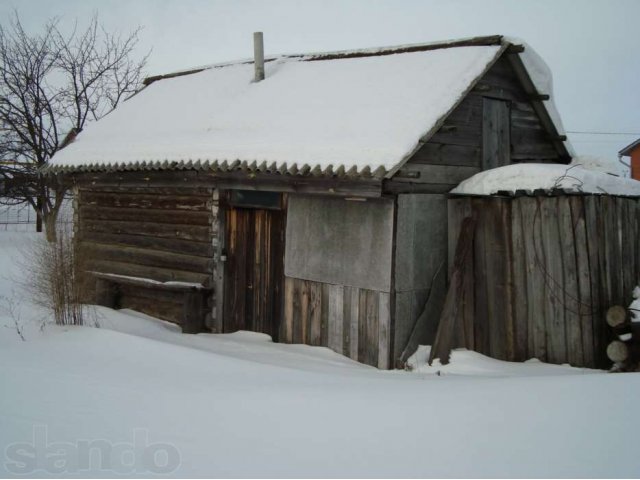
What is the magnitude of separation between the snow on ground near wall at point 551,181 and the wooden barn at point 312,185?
69 centimetres

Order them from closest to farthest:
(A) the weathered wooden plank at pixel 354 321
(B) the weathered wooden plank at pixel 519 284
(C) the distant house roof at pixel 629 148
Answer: (B) the weathered wooden plank at pixel 519 284 < (A) the weathered wooden plank at pixel 354 321 < (C) the distant house roof at pixel 629 148

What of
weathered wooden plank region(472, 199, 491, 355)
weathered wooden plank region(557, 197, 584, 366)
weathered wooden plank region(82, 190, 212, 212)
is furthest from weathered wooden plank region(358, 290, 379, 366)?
weathered wooden plank region(82, 190, 212, 212)

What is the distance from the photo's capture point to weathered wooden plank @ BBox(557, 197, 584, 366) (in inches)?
263

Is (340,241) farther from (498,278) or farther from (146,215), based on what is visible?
(146,215)

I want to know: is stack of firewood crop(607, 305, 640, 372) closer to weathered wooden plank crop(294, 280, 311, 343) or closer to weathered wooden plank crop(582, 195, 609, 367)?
weathered wooden plank crop(582, 195, 609, 367)

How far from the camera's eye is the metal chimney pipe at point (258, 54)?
11.0 metres

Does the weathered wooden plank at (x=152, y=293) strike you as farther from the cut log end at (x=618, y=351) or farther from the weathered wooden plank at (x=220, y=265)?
the cut log end at (x=618, y=351)

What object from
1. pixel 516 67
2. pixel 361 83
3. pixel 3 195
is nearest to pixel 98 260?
pixel 361 83

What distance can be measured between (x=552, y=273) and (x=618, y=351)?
3.30 feet

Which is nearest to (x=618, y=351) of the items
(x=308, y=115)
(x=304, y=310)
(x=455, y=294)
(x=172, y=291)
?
(x=455, y=294)

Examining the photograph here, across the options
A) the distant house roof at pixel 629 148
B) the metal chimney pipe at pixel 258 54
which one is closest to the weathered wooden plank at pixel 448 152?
the metal chimney pipe at pixel 258 54

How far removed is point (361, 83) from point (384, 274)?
3172mm

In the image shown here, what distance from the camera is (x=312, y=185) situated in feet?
25.2

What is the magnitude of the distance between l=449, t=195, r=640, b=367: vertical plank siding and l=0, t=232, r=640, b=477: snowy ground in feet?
1.14
